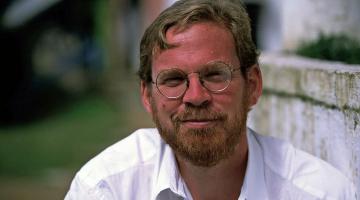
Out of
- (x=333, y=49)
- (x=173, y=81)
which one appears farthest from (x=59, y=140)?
(x=173, y=81)

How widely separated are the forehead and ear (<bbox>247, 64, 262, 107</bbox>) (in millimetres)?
153

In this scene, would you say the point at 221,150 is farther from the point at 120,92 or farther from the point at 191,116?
the point at 120,92

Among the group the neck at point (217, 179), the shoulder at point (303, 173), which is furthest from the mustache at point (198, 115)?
the shoulder at point (303, 173)

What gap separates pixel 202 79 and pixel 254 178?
0.47 m

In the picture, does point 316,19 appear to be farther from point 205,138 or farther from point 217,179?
point 205,138

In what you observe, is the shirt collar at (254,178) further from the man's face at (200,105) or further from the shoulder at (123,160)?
the shoulder at (123,160)

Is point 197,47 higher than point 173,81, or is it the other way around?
point 197,47

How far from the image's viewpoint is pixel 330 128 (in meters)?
3.29

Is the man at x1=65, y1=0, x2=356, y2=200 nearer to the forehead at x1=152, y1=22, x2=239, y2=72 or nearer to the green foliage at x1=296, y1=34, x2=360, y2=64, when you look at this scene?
the forehead at x1=152, y1=22, x2=239, y2=72

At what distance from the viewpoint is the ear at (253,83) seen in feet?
9.96

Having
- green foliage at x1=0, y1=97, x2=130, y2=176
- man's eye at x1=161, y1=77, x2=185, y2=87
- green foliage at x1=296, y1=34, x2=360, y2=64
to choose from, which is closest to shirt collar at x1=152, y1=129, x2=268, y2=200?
man's eye at x1=161, y1=77, x2=185, y2=87

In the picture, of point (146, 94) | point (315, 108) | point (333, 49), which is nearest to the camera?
point (146, 94)

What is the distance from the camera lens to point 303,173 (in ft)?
9.18

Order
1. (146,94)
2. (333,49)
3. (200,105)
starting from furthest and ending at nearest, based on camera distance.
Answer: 1. (333,49)
2. (146,94)
3. (200,105)
